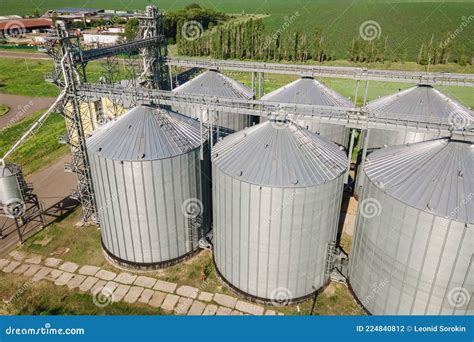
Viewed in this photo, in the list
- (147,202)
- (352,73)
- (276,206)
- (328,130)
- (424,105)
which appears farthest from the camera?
(352,73)

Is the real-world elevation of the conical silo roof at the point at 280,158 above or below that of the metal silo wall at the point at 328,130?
above

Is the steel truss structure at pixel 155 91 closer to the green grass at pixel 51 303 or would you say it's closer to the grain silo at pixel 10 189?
the grain silo at pixel 10 189

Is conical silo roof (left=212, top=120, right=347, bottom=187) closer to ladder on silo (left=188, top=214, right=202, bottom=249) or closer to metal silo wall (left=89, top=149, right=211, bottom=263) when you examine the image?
metal silo wall (left=89, top=149, right=211, bottom=263)
